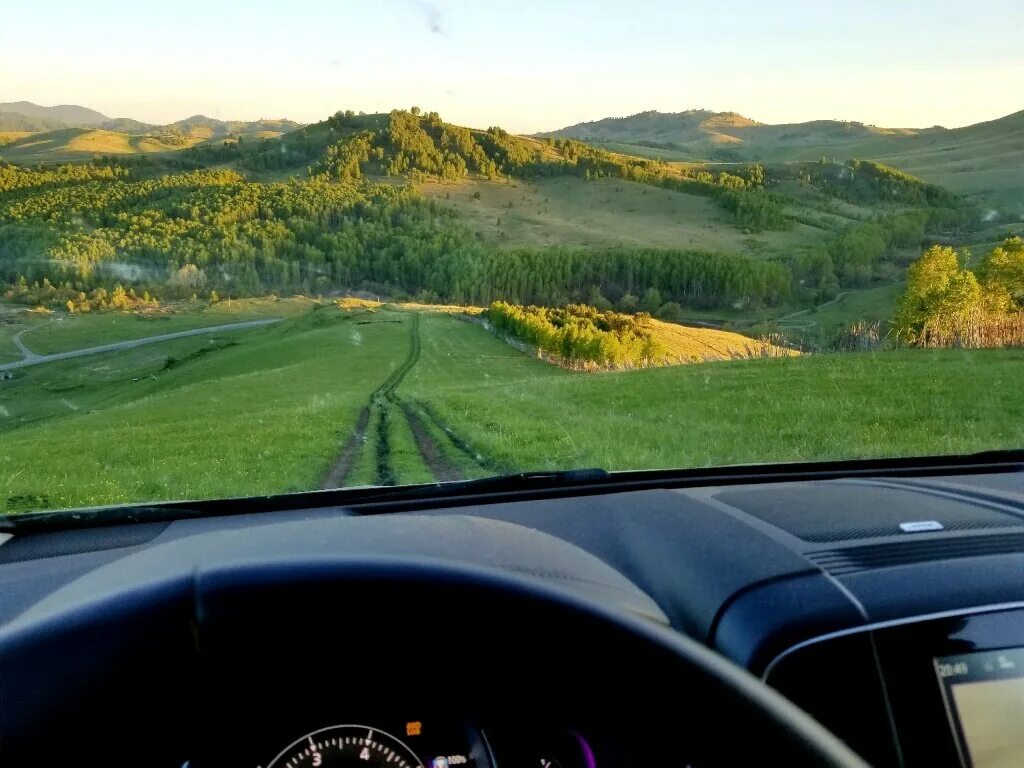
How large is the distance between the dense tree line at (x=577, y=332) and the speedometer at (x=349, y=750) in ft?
13.0

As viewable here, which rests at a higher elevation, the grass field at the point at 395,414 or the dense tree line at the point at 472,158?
the dense tree line at the point at 472,158

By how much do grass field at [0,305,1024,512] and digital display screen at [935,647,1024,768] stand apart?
1.80 metres

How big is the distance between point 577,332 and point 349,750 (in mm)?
4196

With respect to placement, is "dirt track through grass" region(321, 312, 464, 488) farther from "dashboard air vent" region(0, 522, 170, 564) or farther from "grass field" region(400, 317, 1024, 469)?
"dashboard air vent" region(0, 522, 170, 564)

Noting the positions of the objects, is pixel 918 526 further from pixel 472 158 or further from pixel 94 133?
pixel 94 133

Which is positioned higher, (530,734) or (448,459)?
(530,734)

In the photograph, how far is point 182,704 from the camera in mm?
1398

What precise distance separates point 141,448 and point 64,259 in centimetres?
154

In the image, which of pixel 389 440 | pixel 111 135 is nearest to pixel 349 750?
pixel 389 440

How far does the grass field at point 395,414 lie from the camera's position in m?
3.78

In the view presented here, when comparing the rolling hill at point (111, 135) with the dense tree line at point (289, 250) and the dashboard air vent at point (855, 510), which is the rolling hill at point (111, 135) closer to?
the dense tree line at point (289, 250)

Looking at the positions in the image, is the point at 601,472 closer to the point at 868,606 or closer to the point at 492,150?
the point at 868,606

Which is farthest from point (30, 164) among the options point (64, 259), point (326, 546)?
point (326, 546)

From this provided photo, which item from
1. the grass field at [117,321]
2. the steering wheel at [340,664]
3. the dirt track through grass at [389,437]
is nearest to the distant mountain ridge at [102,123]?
the grass field at [117,321]
